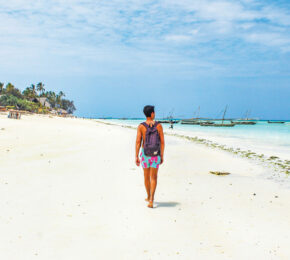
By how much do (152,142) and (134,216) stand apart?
1503mm

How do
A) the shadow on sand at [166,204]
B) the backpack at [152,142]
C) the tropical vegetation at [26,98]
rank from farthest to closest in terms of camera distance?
1. the tropical vegetation at [26,98]
2. the shadow on sand at [166,204]
3. the backpack at [152,142]

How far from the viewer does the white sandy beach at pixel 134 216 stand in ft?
13.3

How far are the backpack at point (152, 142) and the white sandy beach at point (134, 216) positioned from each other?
119cm

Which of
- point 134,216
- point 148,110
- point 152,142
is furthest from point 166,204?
point 148,110

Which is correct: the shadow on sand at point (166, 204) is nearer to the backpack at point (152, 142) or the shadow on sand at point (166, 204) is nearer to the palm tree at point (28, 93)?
the backpack at point (152, 142)

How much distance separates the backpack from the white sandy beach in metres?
1.19

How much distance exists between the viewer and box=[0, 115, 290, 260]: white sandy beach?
4059mm

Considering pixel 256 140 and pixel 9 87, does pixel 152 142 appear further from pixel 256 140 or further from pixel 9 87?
pixel 9 87

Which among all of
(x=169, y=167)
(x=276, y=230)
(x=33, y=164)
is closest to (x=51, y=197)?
(x=33, y=164)

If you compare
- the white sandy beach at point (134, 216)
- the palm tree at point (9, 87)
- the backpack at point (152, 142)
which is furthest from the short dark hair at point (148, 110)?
the palm tree at point (9, 87)

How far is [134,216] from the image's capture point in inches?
213

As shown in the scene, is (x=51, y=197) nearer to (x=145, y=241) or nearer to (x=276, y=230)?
(x=145, y=241)

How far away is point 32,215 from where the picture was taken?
5250mm

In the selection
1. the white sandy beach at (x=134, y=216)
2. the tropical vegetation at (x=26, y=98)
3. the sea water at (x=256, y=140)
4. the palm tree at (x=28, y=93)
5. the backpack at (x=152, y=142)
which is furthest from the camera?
the palm tree at (x=28, y=93)
